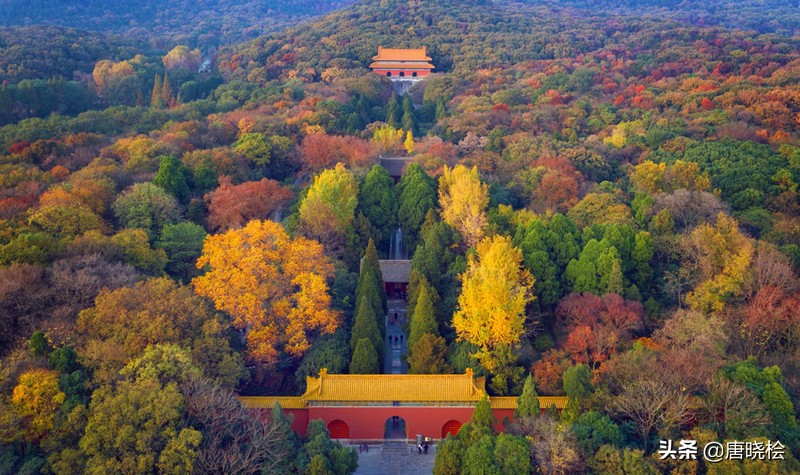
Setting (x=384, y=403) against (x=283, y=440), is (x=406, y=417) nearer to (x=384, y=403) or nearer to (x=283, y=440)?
(x=384, y=403)

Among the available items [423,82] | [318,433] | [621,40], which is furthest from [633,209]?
[621,40]

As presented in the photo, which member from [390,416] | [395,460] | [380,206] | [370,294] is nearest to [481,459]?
[395,460]

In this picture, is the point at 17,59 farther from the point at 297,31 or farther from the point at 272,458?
the point at 272,458

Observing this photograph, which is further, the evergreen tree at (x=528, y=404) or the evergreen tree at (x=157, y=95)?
the evergreen tree at (x=157, y=95)

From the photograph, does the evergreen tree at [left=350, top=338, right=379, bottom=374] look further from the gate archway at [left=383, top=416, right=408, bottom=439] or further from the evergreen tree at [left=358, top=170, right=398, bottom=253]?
the evergreen tree at [left=358, top=170, right=398, bottom=253]

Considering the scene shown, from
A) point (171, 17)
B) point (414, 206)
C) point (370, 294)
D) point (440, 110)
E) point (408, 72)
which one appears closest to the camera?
point (370, 294)

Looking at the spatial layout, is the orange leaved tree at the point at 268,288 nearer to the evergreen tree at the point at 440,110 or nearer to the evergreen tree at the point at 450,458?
the evergreen tree at the point at 450,458

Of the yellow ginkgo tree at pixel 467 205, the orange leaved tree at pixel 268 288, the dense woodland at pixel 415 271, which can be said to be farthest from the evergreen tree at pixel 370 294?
the yellow ginkgo tree at pixel 467 205
